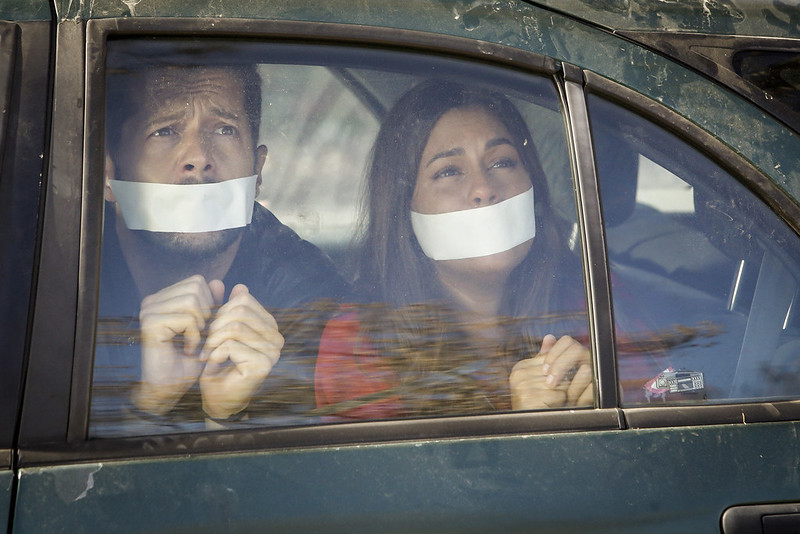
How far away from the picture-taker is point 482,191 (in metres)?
1.63

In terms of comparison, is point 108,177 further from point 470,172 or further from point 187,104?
point 470,172

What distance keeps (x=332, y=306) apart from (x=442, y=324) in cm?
21

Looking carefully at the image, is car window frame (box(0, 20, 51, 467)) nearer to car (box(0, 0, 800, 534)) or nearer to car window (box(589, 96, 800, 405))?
car (box(0, 0, 800, 534))

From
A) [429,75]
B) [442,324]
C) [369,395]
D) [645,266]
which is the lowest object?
[369,395]

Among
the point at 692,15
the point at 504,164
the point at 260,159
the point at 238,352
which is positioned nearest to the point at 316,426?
the point at 238,352

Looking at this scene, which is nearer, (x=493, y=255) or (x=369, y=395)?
(x=369, y=395)

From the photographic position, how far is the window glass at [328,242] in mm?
1434

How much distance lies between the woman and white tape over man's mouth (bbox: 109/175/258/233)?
0.25 m

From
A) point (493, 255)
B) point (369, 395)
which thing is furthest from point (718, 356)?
point (369, 395)

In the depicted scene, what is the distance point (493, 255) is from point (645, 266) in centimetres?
31

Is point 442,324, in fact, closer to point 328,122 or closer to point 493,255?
point 493,255

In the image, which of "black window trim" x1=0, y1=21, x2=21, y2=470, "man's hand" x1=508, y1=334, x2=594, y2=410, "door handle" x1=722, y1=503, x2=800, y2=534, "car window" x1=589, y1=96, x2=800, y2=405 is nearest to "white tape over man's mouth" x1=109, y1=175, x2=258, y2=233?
"black window trim" x1=0, y1=21, x2=21, y2=470

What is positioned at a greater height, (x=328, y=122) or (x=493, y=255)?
(x=328, y=122)

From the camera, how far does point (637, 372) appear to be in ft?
5.02
